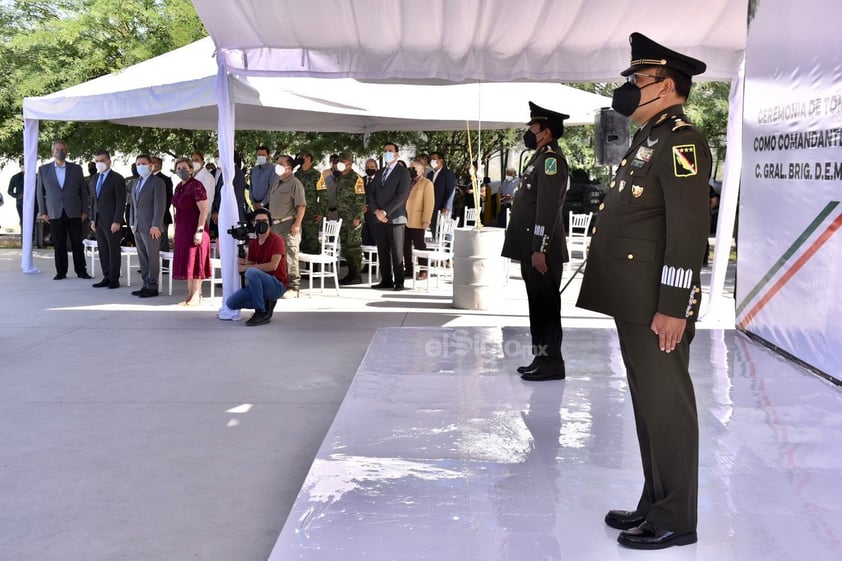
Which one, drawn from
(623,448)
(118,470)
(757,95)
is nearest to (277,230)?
(757,95)

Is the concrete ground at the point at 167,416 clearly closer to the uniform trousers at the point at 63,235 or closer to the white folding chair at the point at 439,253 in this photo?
the white folding chair at the point at 439,253

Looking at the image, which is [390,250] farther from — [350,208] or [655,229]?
[655,229]

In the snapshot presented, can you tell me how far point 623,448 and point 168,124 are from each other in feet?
39.4

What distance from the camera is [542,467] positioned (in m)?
4.37

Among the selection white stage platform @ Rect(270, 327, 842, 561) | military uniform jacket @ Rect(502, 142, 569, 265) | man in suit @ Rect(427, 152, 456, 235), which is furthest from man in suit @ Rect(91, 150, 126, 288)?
military uniform jacket @ Rect(502, 142, 569, 265)

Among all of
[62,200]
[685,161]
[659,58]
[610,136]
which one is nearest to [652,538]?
[685,161]

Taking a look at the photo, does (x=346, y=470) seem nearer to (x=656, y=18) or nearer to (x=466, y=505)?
(x=466, y=505)

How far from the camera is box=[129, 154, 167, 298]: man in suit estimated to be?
1166 cm

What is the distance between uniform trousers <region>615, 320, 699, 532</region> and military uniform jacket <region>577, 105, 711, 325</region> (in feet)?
0.49

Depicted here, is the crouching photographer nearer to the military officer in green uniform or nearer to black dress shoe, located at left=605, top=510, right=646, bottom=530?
the military officer in green uniform

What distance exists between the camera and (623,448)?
4.66 meters

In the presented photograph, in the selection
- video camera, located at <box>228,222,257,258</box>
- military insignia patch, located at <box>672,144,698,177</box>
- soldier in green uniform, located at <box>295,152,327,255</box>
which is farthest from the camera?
soldier in green uniform, located at <box>295,152,327,255</box>

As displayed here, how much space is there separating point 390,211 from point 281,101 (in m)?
2.05

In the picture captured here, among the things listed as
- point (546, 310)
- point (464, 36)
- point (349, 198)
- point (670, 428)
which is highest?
point (464, 36)
